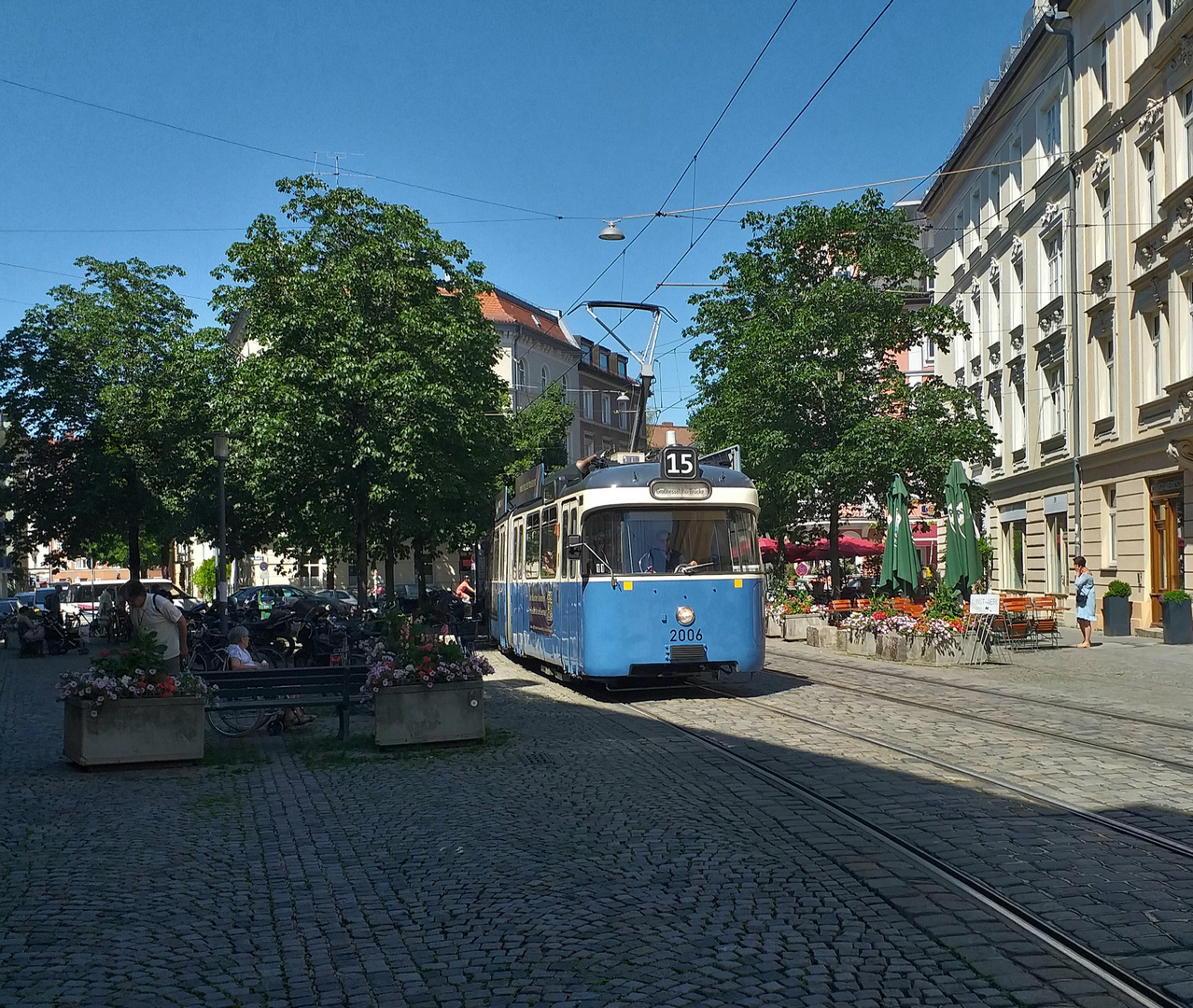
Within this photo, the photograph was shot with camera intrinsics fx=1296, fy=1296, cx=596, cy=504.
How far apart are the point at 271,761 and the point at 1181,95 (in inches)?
889

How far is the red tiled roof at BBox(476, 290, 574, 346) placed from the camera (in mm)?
70250

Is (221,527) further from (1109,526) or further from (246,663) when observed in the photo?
(1109,526)

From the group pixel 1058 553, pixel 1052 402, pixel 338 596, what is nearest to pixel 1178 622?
pixel 1058 553

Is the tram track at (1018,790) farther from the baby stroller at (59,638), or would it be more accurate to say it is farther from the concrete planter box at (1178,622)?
the baby stroller at (59,638)

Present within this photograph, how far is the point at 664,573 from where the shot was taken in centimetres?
1566

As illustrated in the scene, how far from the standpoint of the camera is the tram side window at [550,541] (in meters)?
17.8

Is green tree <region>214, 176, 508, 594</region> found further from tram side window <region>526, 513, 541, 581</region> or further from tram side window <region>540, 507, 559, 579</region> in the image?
tram side window <region>540, 507, 559, 579</region>

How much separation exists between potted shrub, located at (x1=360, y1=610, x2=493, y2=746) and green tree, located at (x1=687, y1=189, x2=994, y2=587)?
22.1 m

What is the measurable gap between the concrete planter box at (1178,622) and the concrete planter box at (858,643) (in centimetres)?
603

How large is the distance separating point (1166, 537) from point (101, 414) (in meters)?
27.9

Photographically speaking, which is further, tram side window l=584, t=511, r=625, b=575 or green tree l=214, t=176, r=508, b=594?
green tree l=214, t=176, r=508, b=594

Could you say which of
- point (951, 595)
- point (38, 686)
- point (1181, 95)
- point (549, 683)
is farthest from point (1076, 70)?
point (38, 686)

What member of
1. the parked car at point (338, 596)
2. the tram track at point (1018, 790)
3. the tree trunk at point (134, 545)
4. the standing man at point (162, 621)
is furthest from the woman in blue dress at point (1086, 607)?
the parked car at point (338, 596)

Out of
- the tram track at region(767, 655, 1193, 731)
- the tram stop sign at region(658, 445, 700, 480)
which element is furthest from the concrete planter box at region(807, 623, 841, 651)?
the tram stop sign at region(658, 445, 700, 480)
